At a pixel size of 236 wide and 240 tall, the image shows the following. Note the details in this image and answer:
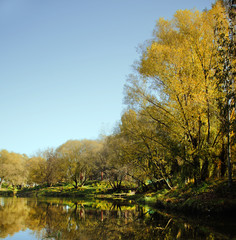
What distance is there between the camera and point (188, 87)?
13508 mm

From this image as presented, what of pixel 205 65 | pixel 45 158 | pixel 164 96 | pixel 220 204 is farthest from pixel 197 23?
pixel 45 158

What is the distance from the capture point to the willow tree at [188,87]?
44.1ft

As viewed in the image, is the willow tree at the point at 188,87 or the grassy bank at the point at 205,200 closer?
the grassy bank at the point at 205,200

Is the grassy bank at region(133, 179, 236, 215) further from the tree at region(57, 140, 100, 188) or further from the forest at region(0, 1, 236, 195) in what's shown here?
the tree at region(57, 140, 100, 188)

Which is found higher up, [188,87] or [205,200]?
[188,87]

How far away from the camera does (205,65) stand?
1436 cm

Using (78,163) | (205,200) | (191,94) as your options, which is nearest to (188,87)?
(191,94)

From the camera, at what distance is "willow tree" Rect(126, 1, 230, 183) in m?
13.4

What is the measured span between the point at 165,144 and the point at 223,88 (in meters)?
5.42

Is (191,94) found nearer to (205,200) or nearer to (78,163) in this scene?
(205,200)

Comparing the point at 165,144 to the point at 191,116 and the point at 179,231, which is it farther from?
the point at 179,231

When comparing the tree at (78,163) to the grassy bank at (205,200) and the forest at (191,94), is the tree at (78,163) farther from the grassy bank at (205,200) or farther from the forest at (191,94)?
the grassy bank at (205,200)

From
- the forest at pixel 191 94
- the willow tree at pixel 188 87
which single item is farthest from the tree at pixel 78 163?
the willow tree at pixel 188 87

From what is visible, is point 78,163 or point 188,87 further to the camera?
point 78,163
